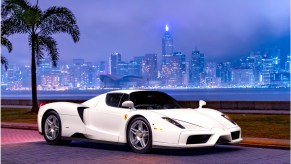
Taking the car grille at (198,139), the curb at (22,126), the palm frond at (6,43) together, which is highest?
the palm frond at (6,43)

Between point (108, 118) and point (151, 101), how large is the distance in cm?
99

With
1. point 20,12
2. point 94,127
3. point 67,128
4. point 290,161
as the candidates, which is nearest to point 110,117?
point 94,127

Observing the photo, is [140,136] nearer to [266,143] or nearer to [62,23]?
[266,143]

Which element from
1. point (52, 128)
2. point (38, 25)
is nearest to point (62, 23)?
point (38, 25)

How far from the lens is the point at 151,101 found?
12148mm

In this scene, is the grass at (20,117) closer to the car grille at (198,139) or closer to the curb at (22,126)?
the curb at (22,126)

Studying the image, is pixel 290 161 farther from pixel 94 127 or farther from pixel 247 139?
pixel 94 127

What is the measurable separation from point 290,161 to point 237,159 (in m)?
0.93

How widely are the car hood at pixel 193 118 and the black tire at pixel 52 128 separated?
2960 mm

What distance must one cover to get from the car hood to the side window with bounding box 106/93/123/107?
1.20 metres

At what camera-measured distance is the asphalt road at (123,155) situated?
1029cm

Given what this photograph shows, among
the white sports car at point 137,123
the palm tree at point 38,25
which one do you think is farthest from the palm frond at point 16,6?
the white sports car at point 137,123

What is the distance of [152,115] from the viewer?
1118 centimetres

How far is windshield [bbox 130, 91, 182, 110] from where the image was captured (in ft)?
39.3
